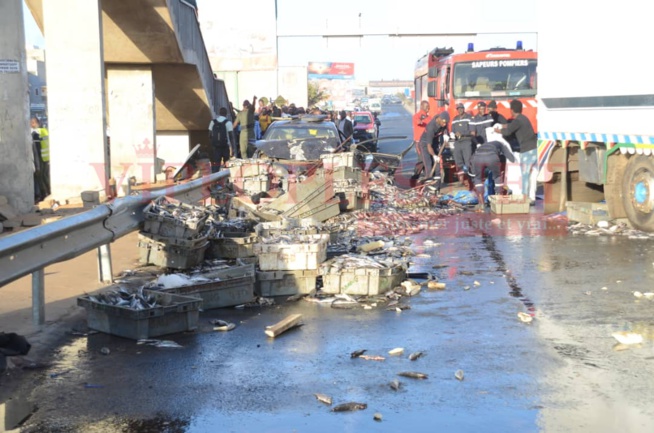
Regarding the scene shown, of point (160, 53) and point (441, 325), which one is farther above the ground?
point (160, 53)

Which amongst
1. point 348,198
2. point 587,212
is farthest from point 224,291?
point 587,212

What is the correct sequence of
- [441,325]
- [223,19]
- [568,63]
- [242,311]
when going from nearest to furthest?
[441,325] < [242,311] < [568,63] < [223,19]

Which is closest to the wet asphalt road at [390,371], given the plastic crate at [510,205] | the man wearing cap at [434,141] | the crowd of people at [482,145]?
the plastic crate at [510,205]

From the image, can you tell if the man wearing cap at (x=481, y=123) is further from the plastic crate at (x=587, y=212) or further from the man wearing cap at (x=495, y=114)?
the plastic crate at (x=587, y=212)

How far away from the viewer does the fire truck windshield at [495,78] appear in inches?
836

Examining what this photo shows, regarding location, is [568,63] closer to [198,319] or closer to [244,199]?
[244,199]

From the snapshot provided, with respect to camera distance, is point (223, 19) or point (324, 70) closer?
point (223, 19)

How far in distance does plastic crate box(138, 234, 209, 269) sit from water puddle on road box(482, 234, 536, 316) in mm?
3438

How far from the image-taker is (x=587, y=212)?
1417 centimetres

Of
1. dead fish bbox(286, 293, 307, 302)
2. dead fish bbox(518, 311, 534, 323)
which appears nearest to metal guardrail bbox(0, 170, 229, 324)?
dead fish bbox(286, 293, 307, 302)

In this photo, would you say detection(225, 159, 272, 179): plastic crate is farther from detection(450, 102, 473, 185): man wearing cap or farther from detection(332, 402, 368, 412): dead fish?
detection(332, 402, 368, 412): dead fish

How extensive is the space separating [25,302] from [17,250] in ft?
7.22

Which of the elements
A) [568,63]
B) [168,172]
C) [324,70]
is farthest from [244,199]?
[324,70]

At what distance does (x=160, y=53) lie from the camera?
842 inches
